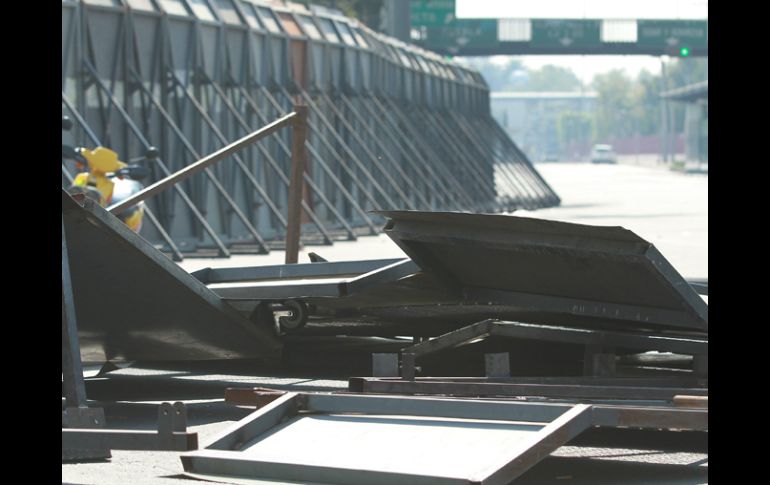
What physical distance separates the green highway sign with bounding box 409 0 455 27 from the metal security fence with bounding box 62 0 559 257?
3777 centimetres

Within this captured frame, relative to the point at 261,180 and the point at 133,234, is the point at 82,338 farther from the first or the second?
the point at 261,180

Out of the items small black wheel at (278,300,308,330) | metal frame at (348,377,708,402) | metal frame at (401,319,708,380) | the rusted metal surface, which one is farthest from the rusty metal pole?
the rusted metal surface

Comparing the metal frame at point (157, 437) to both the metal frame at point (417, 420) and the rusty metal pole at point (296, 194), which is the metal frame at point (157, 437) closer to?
the metal frame at point (417, 420)

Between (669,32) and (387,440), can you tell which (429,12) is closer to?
(669,32)

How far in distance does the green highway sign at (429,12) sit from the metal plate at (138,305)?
2580 inches

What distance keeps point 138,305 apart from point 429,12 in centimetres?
6662

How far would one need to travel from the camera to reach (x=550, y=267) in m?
9.69

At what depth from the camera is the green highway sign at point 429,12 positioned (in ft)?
247

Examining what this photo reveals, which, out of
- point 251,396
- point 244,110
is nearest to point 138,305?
point 251,396

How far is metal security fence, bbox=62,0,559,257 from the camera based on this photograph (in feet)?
74.9
